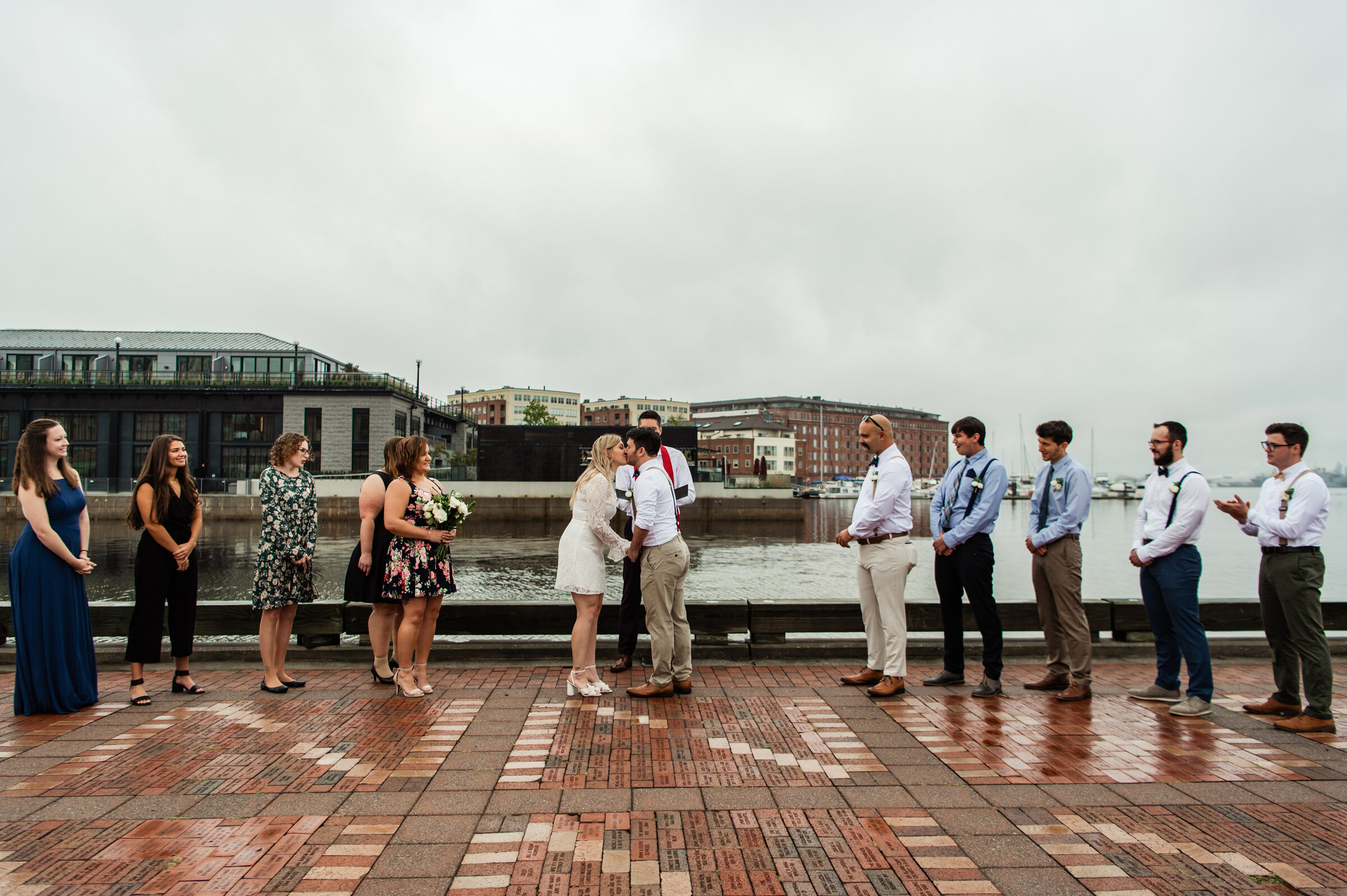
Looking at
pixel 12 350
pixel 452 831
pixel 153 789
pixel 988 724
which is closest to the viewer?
pixel 452 831

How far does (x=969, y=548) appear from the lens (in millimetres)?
5816

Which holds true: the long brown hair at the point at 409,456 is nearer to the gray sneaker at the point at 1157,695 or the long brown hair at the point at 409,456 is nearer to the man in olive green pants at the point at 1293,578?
the gray sneaker at the point at 1157,695

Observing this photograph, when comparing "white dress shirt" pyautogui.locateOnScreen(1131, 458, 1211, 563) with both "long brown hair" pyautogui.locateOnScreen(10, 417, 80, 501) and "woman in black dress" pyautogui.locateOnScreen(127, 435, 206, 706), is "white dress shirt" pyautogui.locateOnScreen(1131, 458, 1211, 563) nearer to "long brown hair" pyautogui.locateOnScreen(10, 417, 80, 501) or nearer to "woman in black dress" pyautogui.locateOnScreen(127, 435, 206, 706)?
"woman in black dress" pyautogui.locateOnScreen(127, 435, 206, 706)

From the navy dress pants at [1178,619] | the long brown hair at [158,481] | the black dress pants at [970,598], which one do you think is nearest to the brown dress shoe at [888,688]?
the black dress pants at [970,598]

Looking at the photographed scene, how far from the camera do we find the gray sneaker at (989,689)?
555cm

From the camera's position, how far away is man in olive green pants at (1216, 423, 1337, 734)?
479 centimetres

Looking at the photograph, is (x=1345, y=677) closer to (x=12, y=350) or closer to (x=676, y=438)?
(x=676, y=438)

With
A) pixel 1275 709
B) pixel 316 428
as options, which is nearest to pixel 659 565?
pixel 1275 709

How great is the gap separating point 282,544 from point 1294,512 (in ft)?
23.2

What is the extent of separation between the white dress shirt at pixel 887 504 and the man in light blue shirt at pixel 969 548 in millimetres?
230

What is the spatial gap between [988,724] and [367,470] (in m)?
50.4

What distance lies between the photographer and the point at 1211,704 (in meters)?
5.35

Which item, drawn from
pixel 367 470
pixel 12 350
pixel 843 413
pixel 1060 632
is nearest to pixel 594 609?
pixel 1060 632

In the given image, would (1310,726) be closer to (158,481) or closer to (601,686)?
(601,686)
